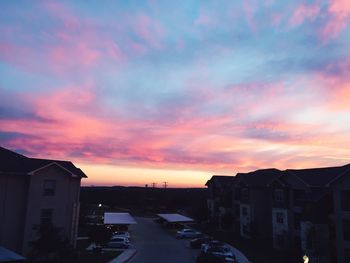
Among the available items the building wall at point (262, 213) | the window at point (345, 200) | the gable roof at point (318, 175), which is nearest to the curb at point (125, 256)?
the building wall at point (262, 213)

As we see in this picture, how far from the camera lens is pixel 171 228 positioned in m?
75.9

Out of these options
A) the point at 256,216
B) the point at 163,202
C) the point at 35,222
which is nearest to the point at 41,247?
the point at 35,222

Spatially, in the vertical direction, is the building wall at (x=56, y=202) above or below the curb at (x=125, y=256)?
above

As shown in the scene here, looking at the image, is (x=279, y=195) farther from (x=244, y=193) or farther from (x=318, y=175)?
(x=244, y=193)

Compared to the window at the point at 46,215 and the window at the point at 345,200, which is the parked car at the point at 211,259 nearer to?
the window at the point at 345,200

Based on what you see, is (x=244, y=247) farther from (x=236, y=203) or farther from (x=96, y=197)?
(x=96, y=197)

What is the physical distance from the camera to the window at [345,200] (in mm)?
39750

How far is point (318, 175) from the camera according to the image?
47.7m

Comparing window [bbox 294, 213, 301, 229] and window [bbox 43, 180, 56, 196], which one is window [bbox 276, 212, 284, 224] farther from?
window [bbox 43, 180, 56, 196]

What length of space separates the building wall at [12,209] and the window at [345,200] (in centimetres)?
3375

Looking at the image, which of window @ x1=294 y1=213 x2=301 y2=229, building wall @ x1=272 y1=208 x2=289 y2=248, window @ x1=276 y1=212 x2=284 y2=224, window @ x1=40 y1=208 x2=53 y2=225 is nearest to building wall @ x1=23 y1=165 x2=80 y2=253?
window @ x1=40 y1=208 x2=53 y2=225

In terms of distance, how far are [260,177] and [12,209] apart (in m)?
39.2

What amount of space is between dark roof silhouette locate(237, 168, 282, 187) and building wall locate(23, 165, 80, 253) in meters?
28.9

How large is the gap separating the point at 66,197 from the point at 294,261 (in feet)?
89.2
